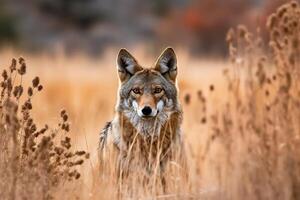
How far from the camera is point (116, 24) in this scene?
46719 mm

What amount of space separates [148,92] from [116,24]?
38.1 metres

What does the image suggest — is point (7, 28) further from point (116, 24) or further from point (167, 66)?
point (167, 66)

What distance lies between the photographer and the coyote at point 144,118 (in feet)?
27.3

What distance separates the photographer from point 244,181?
6.46m

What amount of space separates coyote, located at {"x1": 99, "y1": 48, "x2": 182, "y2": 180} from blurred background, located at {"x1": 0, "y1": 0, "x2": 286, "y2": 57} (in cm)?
2268

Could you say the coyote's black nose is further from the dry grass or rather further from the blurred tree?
the blurred tree

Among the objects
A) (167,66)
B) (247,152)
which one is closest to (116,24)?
(167,66)

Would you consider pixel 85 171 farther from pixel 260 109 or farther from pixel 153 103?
pixel 260 109

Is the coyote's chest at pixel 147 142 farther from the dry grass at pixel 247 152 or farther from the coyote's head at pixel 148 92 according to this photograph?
the dry grass at pixel 247 152

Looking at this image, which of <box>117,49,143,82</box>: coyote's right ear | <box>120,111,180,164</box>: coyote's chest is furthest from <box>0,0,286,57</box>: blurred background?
<box>120,111,180,164</box>: coyote's chest

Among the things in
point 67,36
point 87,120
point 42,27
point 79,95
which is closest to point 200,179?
point 87,120

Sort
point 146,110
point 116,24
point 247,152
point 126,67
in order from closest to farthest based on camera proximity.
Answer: point 247,152 → point 146,110 → point 126,67 → point 116,24

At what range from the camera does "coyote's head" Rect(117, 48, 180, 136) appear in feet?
28.3

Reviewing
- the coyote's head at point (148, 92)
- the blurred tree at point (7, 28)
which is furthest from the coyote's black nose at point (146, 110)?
the blurred tree at point (7, 28)
